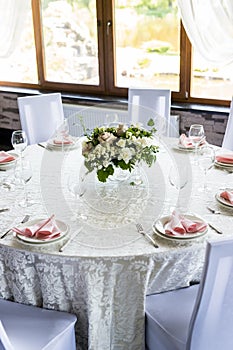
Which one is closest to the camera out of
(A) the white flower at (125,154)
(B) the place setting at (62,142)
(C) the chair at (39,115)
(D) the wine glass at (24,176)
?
(A) the white flower at (125,154)

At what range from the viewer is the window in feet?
13.3

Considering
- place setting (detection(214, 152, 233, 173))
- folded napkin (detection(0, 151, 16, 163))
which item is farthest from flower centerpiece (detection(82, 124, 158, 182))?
folded napkin (detection(0, 151, 16, 163))

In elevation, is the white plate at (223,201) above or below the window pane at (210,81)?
below

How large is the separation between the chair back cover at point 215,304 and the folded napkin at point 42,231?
618 millimetres

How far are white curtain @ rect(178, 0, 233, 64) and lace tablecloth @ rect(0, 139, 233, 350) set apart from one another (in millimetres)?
1879

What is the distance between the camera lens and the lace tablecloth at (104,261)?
1.78 meters

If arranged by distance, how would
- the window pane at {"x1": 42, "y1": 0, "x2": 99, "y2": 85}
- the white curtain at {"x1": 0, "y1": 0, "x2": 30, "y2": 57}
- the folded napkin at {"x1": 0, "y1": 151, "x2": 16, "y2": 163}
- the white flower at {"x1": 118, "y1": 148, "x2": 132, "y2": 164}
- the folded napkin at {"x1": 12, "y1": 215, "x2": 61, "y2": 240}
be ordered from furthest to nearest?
the white curtain at {"x1": 0, "y1": 0, "x2": 30, "y2": 57} → the window pane at {"x1": 42, "y1": 0, "x2": 99, "y2": 85} → the folded napkin at {"x1": 0, "y1": 151, "x2": 16, "y2": 163} → the white flower at {"x1": 118, "y1": 148, "x2": 132, "y2": 164} → the folded napkin at {"x1": 12, "y1": 215, "x2": 61, "y2": 240}

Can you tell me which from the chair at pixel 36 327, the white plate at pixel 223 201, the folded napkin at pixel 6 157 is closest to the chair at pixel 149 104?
the folded napkin at pixel 6 157

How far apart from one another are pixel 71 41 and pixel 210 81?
1461 mm

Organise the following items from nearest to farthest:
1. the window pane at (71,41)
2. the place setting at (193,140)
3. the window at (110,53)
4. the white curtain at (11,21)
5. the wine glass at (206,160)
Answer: the wine glass at (206,160)
the place setting at (193,140)
the window at (110,53)
the window pane at (71,41)
the white curtain at (11,21)

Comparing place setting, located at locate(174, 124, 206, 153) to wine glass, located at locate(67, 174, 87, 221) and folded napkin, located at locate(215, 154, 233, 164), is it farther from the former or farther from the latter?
wine glass, located at locate(67, 174, 87, 221)

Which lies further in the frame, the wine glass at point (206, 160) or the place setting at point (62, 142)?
the place setting at point (62, 142)

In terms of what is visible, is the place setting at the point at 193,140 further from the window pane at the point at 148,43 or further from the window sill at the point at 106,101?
the window pane at the point at 148,43

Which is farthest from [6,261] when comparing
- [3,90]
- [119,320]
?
[3,90]
